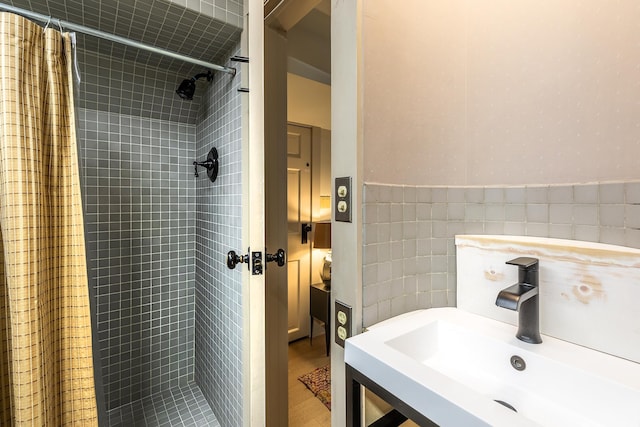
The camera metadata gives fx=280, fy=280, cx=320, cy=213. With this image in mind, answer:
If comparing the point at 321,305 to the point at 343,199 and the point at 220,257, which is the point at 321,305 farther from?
the point at 343,199

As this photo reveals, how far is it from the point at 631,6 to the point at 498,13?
12.5 inches

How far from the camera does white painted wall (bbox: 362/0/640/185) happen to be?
0.66 meters

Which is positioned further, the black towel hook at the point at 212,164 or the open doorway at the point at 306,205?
the open doorway at the point at 306,205

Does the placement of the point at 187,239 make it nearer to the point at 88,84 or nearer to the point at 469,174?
the point at 88,84

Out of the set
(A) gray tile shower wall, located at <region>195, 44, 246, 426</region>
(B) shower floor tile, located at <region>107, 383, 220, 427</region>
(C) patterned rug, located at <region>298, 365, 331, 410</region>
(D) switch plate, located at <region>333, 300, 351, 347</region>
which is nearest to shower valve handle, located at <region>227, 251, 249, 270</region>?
(A) gray tile shower wall, located at <region>195, 44, 246, 426</region>

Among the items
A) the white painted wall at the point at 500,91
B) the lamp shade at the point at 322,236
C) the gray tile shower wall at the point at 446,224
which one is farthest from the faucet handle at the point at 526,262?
the lamp shade at the point at 322,236

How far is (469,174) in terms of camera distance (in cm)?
93

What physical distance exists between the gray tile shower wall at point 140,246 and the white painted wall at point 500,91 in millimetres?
1434

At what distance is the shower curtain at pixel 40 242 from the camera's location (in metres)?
0.78

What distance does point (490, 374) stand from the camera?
70 centimetres

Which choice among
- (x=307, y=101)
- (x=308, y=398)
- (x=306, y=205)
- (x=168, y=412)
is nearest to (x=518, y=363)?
(x=308, y=398)

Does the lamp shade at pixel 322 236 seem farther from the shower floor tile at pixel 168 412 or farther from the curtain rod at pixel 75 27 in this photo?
the curtain rod at pixel 75 27

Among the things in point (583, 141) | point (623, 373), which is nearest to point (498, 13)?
point (583, 141)

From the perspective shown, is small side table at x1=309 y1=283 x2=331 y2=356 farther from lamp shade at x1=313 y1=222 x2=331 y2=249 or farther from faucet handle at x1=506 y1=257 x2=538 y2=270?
faucet handle at x1=506 y1=257 x2=538 y2=270
